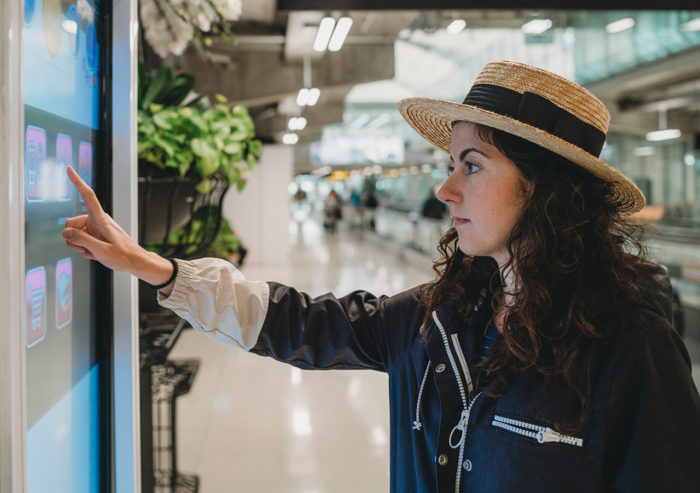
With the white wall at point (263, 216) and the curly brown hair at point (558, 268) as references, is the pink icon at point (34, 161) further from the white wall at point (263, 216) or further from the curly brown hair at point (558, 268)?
the white wall at point (263, 216)

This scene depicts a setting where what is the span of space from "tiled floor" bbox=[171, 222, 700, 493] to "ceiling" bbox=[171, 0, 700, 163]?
86.0 inches

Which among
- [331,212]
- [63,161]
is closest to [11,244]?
[63,161]

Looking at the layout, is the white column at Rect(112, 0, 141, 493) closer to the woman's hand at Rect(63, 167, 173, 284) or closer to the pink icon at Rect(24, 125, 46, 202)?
the woman's hand at Rect(63, 167, 173, 284)

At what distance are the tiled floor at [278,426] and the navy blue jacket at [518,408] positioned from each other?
7.45ft

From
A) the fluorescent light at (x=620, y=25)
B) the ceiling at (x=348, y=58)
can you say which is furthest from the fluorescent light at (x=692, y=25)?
the fluorescent light at (x=620, y=25)

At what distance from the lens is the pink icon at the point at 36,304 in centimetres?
97

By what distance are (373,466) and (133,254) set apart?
9.53 feet

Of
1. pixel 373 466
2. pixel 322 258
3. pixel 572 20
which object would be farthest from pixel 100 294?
pixel 322 258

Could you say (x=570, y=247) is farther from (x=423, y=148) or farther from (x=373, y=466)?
(x=423, y=148)

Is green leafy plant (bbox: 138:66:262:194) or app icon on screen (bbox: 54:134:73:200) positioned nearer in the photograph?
app icon on screen (bbox: 54:134:73:200)

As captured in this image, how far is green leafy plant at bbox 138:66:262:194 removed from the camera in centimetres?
178

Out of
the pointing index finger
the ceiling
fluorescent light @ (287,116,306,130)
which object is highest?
the ceiling

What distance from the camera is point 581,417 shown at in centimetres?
107

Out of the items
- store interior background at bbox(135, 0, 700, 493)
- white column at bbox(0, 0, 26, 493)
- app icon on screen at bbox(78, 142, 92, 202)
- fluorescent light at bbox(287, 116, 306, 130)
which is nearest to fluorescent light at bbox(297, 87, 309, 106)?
store interior background at bbox(135, 0, 700, 493)
